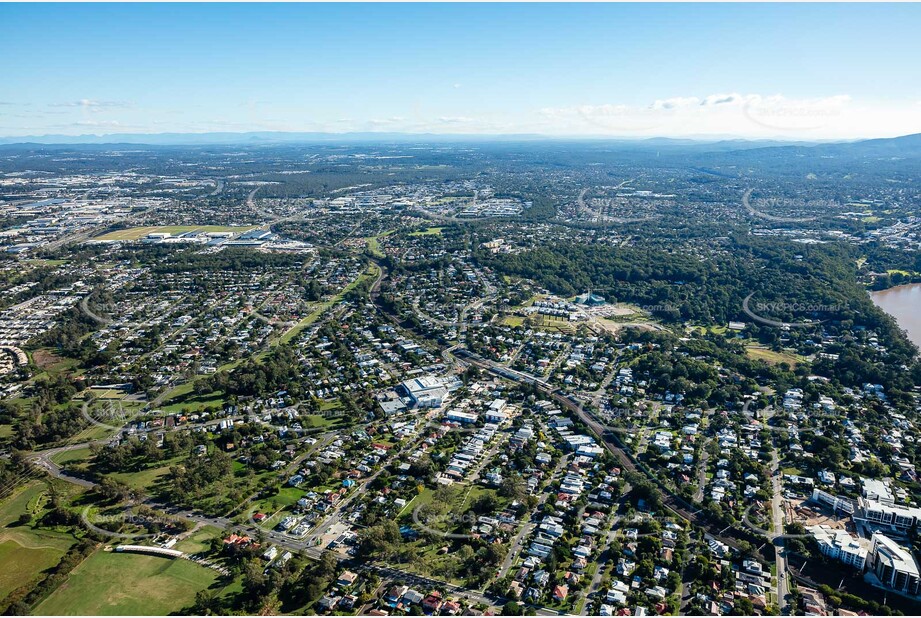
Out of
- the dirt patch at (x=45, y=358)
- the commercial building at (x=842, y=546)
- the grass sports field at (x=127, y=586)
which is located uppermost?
the dirt patch at (x=45, y=358)

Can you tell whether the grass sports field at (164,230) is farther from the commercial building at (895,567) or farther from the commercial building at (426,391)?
the commercial building at (895,567)

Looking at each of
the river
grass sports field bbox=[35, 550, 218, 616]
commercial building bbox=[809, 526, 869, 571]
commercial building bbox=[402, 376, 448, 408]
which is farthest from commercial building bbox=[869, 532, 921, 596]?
the river

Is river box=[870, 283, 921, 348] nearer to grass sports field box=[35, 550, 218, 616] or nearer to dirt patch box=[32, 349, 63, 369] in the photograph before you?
grass sports field box=[35, 550, 218, 616]

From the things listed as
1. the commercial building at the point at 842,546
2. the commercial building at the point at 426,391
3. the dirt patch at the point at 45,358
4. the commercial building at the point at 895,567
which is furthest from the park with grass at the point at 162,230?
the commercial building at the point at 895,567

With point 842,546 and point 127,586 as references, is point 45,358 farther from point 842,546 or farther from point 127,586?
point 842,546

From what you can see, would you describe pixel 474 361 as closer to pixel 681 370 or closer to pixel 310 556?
pixel 681 370
